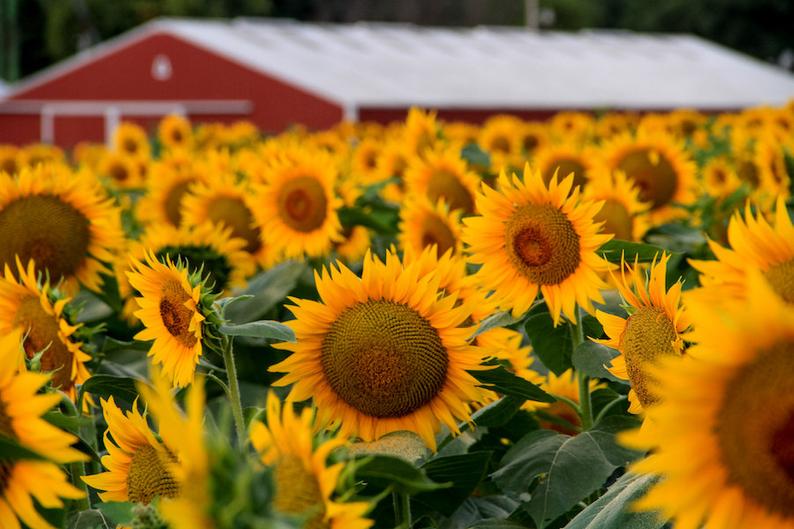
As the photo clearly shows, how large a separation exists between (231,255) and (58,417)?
6.24 feet

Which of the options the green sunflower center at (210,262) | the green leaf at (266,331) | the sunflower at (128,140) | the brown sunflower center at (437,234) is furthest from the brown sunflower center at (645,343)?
the sunflower at (128,140)

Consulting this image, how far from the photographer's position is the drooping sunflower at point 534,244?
7.39 feet

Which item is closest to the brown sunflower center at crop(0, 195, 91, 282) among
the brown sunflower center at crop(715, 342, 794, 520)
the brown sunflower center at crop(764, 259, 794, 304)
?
the brown sunflower center at crop(764, 259, 794, 304)

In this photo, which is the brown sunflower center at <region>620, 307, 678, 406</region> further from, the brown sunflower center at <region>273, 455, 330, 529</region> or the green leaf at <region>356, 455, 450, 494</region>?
the brown sunflower center at <region>273, 455, 330, 529</region>

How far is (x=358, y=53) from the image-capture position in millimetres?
32031

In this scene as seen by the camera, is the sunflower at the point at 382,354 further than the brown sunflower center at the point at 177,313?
No

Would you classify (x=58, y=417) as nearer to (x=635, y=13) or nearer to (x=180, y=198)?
(x=180, y=198)

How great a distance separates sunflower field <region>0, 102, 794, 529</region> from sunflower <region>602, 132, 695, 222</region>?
0.01m

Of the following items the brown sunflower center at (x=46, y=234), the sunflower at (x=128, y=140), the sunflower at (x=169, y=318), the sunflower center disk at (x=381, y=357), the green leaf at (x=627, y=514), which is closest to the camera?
the green leaf at (x=627, y=514)

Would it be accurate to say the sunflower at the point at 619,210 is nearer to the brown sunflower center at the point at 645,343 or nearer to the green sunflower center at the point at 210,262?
the green sunflower center at the point at 210,262

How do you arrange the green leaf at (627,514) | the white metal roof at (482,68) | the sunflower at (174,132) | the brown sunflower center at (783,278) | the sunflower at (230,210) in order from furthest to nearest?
the white metal roof at (482,68) → the sunflower at (174,132) → the sunflower at (230,210) → the green leaf at (627,514) → the brown sunflower center at (783,278)

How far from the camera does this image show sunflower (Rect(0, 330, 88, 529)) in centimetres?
123

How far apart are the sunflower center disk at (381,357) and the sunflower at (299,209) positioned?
185cm

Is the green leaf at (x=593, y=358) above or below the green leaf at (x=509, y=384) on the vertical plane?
above
